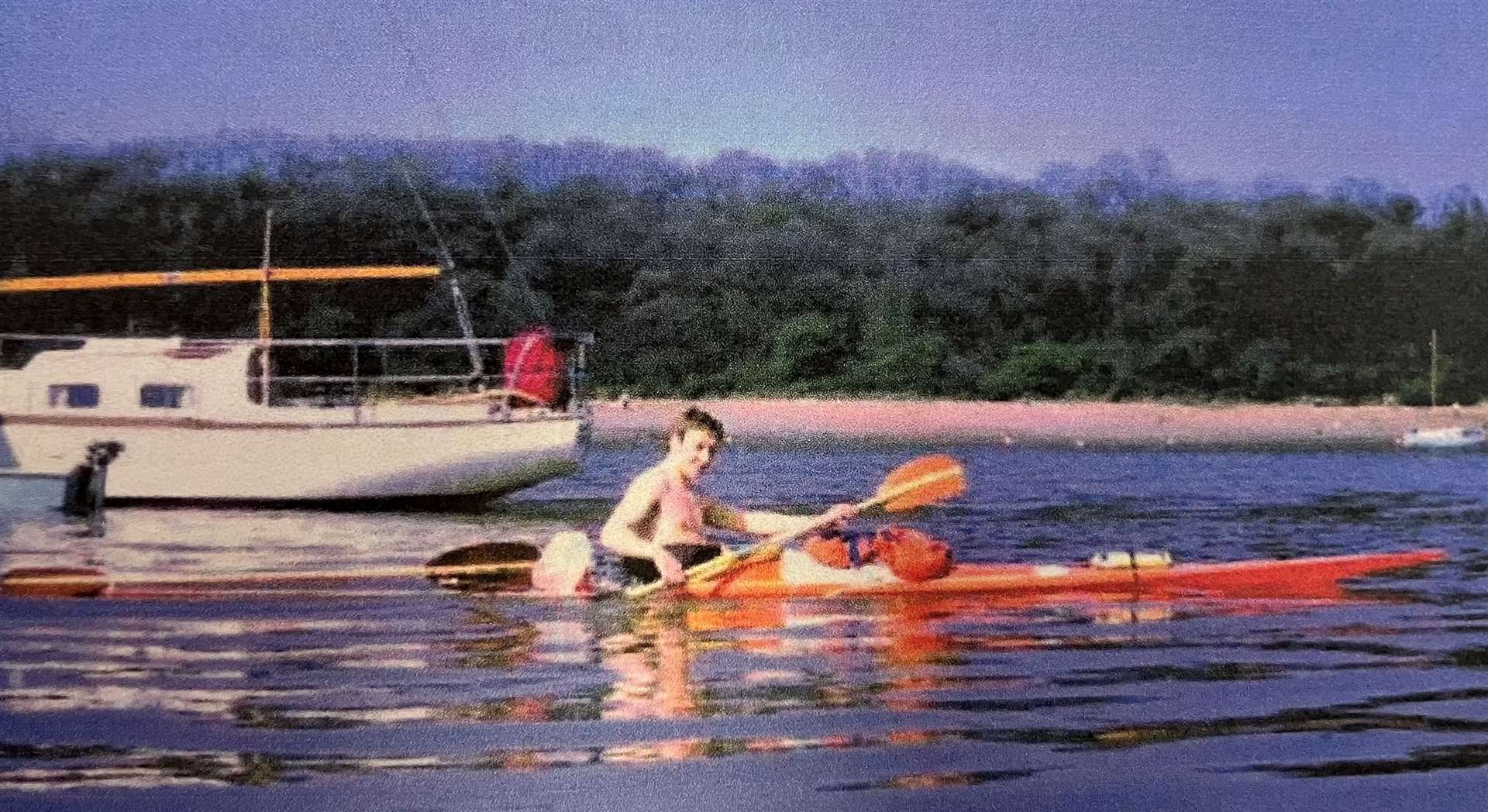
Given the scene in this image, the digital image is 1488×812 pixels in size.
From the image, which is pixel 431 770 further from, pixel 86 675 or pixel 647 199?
pixel 647 199

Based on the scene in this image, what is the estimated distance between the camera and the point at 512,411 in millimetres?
6727

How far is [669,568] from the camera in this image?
6.06 m

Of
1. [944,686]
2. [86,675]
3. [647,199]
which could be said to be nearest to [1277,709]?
[944,686]

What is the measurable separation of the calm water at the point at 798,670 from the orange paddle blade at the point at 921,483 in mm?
146

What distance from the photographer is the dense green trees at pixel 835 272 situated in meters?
6.26

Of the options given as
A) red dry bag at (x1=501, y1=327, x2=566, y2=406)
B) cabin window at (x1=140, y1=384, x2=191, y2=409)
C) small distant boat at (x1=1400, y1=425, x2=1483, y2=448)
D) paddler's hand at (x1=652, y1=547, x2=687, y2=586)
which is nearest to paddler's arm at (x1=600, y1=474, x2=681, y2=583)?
paddler's hand at (x1=652, y1=547, x2=687, y2=586)

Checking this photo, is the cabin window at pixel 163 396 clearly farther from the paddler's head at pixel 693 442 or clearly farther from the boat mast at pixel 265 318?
the paddler's head at pixel 693 442

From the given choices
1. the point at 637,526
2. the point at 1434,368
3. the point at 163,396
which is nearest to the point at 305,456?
the point at 163,396

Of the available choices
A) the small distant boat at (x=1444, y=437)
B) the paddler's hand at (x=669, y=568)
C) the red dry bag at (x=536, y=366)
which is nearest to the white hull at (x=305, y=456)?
the red dry bag at (x=536, y=366)

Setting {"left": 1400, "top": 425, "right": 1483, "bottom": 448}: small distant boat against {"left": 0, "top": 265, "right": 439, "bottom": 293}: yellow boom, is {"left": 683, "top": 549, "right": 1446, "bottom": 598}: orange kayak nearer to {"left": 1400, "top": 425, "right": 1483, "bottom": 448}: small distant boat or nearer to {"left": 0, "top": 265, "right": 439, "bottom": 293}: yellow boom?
{"left": 1400, "top": 425, "right": 1483, "bottom": 448}: small distant boat

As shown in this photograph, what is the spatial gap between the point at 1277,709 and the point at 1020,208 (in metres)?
2.08

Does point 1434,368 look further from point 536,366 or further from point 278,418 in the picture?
point 278,418

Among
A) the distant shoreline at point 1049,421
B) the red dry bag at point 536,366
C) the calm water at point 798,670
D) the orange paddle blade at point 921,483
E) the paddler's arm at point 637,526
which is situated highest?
the red dry bag at point 536,366

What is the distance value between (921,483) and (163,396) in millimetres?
2599
